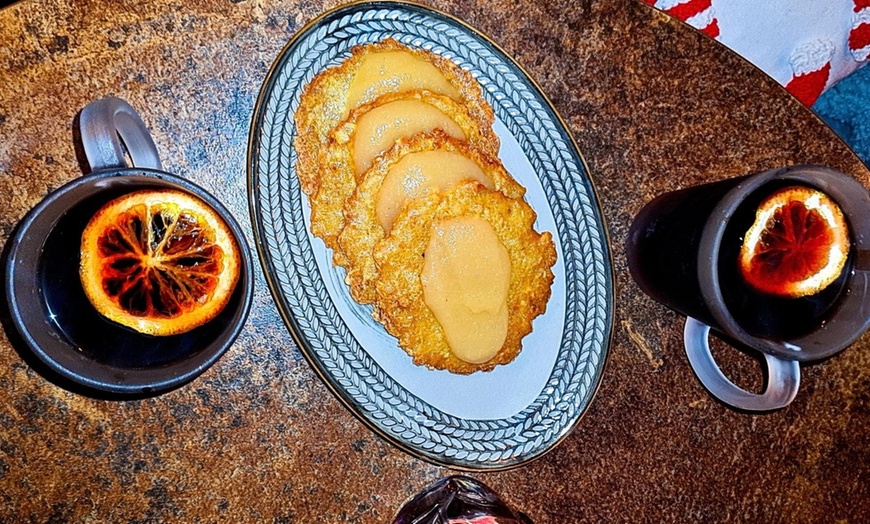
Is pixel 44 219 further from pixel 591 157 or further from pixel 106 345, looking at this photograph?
pixel 591 157

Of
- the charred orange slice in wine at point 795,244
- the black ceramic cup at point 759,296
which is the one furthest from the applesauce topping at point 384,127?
the charred orange slice in wine at point 795,244

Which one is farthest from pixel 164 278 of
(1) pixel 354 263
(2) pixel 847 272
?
(2) pixel 847 272

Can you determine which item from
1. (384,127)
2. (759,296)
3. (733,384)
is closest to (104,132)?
(384,127)

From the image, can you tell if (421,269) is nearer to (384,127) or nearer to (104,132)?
(384,127)

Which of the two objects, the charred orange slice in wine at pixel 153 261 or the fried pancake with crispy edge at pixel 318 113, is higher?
the fried pancake with crispy edge at pixel 318 113

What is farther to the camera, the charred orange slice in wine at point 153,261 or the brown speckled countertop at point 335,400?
the brown speckled countertop at point 335,400

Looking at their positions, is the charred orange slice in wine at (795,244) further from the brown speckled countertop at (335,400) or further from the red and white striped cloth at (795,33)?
the red and white striped cloth at (795,33)

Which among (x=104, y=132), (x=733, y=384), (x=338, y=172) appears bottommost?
(x=733, y=384)
